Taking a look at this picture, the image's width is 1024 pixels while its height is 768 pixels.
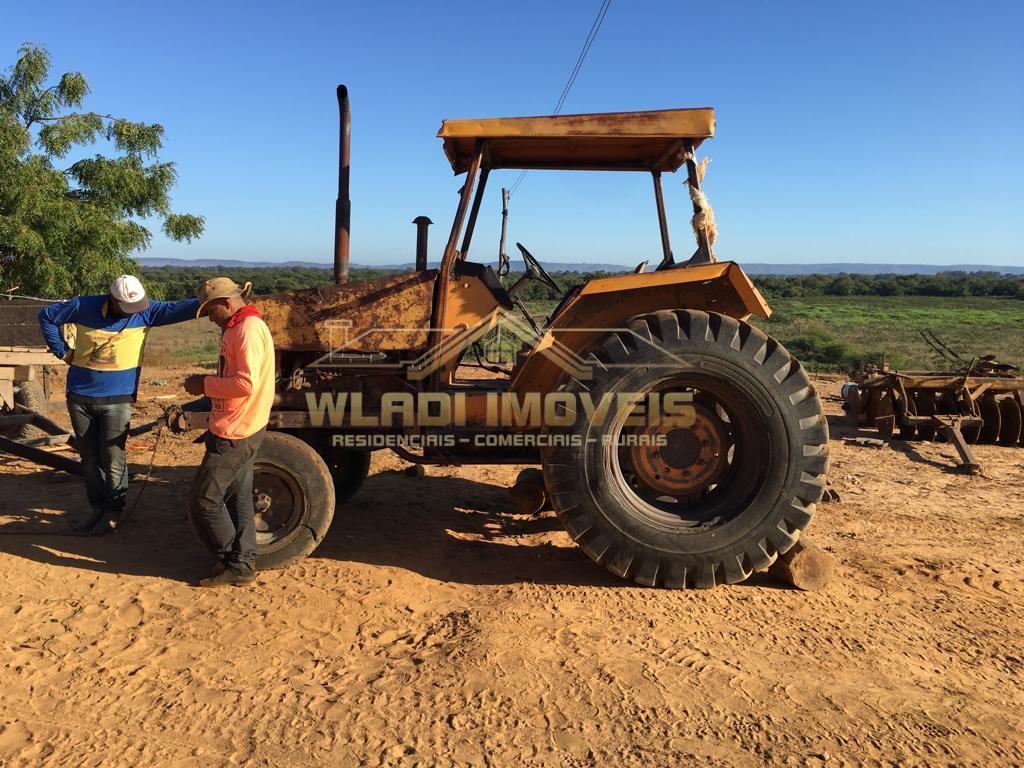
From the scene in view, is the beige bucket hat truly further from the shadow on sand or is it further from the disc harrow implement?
the disc harrow implement

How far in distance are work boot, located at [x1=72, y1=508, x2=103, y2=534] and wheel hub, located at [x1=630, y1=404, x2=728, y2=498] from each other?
3646 mm

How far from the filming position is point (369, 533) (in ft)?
16.6

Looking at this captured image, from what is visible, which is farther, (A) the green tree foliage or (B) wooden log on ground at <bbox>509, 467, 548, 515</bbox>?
(A) the green tree foliage

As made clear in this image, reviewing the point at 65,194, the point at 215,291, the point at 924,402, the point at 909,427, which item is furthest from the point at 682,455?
the point at 65,194

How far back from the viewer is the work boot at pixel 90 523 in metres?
4.87

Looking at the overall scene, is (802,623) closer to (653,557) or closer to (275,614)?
(653,557)

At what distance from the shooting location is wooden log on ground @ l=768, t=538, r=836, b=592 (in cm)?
412

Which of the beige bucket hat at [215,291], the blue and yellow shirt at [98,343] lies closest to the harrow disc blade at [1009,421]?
the beige bucket hat at [215,291]

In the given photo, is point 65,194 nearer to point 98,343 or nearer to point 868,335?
point 98,343

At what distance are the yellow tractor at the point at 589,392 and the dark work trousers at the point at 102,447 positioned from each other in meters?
0.91

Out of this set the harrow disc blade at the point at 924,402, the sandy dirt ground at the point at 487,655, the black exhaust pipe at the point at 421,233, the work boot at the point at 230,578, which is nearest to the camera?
the sandy dirt ground at the point at 487,655

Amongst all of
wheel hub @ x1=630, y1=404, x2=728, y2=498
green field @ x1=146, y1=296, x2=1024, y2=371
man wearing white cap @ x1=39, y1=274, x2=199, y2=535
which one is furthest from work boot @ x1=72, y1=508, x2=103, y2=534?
wheel hub @ x1=630, y1=404, x2=728, y2=498

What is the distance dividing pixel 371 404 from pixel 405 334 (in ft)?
1.81

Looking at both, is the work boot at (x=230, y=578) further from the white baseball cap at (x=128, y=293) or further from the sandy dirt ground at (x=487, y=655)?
the white baseball cap at (x=128, y=293)
